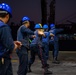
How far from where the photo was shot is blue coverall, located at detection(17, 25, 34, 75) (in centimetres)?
695

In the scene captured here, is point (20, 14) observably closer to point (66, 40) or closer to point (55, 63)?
point (66, 40)

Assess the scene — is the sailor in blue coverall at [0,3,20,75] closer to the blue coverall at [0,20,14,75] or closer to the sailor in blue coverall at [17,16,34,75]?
the blue coverall at [0,20,14,75]

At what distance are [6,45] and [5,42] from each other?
0.05 meters

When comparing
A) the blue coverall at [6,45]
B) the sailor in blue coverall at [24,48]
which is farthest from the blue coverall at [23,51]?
the blue coverall at [6,45]

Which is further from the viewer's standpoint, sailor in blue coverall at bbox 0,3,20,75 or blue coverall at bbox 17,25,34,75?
blue coverall at bbox 17,25,34,75

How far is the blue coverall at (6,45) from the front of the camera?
416 cm

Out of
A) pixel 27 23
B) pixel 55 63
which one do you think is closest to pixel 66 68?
pixel 55 63

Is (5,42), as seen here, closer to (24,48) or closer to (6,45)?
(6,45)

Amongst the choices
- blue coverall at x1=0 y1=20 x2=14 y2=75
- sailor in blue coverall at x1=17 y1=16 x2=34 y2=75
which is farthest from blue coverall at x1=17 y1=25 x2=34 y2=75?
blue coverall at x1=0 y1=20 x2=14 y2=75

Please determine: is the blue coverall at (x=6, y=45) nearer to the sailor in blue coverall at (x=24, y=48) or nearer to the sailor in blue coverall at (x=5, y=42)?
the sailor in blue coverall at (x=5, y=42)

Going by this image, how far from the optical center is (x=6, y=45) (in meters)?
4.20

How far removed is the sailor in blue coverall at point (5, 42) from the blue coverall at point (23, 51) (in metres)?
2.48

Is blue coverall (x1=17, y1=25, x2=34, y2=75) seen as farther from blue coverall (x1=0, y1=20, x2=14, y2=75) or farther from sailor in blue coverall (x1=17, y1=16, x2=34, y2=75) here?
blue coverall (x1=0, y1=20, x2=14, y2=75)

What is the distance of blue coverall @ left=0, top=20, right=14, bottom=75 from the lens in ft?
13.7
